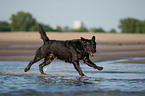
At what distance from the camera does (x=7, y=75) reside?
9750 millimetres

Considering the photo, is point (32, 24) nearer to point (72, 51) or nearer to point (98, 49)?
point (98, 49)

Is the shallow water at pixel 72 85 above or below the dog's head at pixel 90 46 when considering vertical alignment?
below

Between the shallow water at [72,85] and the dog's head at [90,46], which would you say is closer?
the shallow water at [72,85]

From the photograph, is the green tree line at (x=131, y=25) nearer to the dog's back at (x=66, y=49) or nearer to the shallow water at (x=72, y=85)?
the dog's back at (x=66, y=49)

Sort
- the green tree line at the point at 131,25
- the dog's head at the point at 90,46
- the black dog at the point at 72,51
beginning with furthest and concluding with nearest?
the green tree line at the point at 131,25 → the black dog at the point at 72,51 → the dog's head at the point at 90,46

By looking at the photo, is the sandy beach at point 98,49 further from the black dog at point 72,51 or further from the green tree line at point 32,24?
the green tree line at point 32,24

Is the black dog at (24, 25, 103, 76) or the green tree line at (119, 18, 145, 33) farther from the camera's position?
the green tree line at (119, 18, 145, 33)

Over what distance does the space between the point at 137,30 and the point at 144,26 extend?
2354 mm

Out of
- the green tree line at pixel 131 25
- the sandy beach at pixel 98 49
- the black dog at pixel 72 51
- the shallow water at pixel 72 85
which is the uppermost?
the green tree line at pixel 131 25

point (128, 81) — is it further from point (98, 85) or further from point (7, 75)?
point (7, 75)

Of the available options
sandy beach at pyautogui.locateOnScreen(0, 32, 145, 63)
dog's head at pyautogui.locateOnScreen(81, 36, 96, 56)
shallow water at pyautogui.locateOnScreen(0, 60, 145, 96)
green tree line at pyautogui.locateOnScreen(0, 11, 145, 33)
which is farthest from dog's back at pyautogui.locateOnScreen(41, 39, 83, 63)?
green tree line at pyautogui.locateOnScreen(0, 11, 145, 33)

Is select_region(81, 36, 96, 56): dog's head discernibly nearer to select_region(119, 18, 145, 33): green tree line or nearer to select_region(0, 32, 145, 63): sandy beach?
select_region(0, 32, 145, 63): sandy beach

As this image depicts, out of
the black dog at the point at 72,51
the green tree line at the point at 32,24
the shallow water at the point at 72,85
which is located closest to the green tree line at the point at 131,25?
the green tree line at the point at 32,24

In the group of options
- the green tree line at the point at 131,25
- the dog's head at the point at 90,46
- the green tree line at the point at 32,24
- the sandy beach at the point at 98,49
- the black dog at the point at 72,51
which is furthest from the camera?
the green tree line at the point at 131,25
